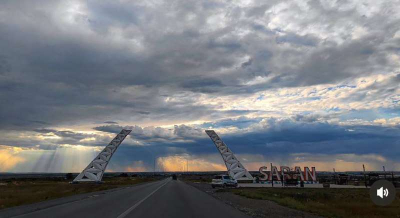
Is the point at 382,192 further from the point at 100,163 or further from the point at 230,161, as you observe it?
the point at 100,163

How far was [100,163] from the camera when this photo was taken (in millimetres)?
91688

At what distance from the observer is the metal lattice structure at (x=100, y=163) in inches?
3329

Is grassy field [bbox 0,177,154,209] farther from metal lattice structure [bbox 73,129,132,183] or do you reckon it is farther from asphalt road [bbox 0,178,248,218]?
metal lattice structure [bbox 73,129,132,183]

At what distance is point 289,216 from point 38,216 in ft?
39.4

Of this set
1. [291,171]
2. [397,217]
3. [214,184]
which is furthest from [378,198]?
[291,171]

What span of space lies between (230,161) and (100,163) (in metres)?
34.3

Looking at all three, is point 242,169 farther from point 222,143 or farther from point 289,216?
point 289,216

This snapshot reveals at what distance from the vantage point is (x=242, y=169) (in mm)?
88875

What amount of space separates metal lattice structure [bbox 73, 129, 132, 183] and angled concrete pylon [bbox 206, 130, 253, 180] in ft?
87.0

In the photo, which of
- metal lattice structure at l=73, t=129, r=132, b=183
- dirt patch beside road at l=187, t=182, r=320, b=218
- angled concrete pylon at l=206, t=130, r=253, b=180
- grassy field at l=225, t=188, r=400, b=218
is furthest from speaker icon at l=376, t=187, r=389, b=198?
metal lattice structure at l=73, t=129, r=132, b=183

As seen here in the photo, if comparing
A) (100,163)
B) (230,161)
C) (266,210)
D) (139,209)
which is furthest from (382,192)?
(100,163)

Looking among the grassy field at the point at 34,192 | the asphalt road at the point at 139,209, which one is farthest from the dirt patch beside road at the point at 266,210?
the grassy field at the point at 34,192

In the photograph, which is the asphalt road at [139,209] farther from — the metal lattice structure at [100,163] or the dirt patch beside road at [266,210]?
the metal lattice structure at [100,163]

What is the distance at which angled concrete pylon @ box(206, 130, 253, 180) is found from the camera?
287 ft
